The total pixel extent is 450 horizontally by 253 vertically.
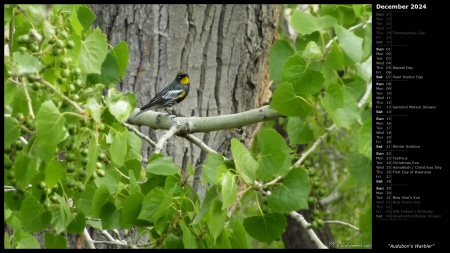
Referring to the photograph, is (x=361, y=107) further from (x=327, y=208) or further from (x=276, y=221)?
(x=327, y=208)

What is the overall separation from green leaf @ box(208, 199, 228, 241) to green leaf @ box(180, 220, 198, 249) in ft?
0.38

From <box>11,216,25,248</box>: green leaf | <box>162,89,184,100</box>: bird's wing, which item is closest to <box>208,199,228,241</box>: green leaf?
<box>11,216,25,248</box>: green leaf

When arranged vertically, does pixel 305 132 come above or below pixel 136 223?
above

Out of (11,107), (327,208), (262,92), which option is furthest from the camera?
(327,208)

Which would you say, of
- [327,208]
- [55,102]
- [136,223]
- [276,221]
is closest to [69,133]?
[55,102]

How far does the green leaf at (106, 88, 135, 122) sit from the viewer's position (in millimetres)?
2250

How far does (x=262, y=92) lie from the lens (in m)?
4.57

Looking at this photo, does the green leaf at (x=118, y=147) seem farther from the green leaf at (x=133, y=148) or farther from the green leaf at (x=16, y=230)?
the green leaf at (x=16, y=230)

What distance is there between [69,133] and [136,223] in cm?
57

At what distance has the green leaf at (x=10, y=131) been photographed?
7.20 feet

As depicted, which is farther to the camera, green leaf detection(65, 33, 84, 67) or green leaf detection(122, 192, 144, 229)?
green leaf detection(122, 192, 144, 229)

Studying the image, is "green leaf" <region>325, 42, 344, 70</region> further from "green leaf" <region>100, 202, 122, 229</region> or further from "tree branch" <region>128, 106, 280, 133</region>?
"green leaf" <region>100, 202, 122, 229</region>

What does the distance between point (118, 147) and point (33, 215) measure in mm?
537
